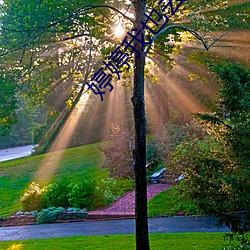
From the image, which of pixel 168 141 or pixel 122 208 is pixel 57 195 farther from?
pixel 168 141

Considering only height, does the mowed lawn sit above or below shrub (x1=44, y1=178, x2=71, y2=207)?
below

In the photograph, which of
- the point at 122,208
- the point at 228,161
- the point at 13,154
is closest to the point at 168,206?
the point at 122,208

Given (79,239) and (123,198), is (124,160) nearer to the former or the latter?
(123,198)

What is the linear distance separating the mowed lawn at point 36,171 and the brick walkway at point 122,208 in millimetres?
3506

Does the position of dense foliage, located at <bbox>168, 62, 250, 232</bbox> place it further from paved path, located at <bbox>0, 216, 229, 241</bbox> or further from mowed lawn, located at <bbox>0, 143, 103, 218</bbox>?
mowed lawn, located at <bbox>0, 143, 103, 218</bbox>

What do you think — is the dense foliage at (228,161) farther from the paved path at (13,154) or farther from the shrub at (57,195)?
the paved path at (13,154)

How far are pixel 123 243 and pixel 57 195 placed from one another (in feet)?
16.4

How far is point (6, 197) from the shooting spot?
14680 millimetres

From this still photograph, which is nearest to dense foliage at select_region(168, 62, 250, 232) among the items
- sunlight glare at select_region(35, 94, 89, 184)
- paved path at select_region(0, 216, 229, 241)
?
paved path at select_region(0, 216, 229, 241)

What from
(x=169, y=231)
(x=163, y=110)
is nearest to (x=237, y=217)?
(x=169, y=231)

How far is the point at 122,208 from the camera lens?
10.3m

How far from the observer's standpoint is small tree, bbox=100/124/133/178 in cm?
1427

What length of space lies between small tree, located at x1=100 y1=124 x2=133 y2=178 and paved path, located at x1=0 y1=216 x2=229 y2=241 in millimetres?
4779

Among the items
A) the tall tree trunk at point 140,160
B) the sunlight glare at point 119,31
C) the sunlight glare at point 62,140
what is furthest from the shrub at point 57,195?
the sunlight glare at point 62,140
